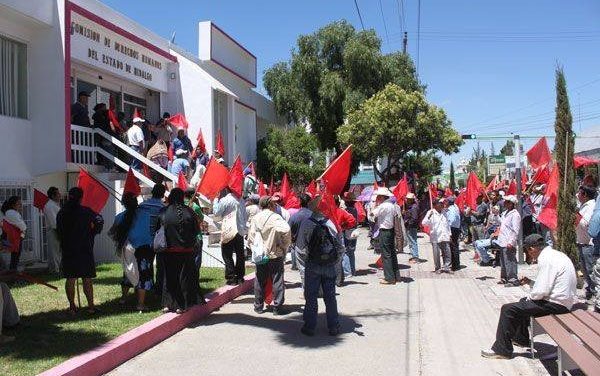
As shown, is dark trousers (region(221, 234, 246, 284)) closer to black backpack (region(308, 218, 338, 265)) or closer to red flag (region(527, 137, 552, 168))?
black backpack (region(308, 218, 338, 265))

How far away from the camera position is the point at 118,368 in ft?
19.6

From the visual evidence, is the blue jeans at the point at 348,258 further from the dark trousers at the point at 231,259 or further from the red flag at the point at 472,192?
the red flag at the point at 472,192

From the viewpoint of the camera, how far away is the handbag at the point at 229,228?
9.96 m

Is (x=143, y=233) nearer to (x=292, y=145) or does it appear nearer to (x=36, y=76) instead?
(x=36, y=76)

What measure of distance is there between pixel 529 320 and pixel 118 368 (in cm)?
441

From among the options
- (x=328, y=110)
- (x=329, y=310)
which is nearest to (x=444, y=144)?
(x=328, y=110)

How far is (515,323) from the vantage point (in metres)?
6.25

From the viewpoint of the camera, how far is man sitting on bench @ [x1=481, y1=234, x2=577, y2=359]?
6.05m

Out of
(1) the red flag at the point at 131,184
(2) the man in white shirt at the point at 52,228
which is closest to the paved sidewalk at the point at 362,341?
(1) the red flag at the point at 131,184

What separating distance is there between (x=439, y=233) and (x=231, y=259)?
485cm

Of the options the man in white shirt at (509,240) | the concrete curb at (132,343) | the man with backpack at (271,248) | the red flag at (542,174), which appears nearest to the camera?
the concrete curb at (132,343)

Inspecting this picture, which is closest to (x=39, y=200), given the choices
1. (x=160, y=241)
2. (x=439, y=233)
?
(x=160, y=241)

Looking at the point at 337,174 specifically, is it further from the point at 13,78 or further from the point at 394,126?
the point at 394,126

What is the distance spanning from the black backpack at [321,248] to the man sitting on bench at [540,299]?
2.13 meters
